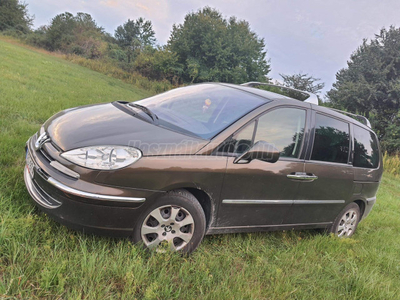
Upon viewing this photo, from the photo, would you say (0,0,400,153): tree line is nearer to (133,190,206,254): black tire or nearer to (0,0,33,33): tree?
(0,0,33,33): tree

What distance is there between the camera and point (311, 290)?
8.30 ft

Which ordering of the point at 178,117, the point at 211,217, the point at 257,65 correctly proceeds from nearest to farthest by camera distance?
the point at 211,217 < the point at 178,117 < the point at 257,65


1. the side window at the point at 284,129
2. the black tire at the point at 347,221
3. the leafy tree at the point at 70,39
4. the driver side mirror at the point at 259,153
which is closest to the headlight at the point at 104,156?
the driver side mirror at the point at 259,153

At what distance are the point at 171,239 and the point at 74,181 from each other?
93cm

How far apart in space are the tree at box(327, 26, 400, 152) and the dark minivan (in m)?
18.8

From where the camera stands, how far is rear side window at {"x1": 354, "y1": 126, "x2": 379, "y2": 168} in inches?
149

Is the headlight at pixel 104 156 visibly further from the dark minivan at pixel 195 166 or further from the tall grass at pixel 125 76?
the tall grass at pixel 125 76

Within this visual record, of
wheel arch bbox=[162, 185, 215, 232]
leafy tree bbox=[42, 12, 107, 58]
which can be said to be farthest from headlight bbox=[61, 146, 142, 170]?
leafy tree bbox=[42, 12, 107, 58]

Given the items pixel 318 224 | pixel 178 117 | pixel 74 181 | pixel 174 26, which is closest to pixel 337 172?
pixel 318 224

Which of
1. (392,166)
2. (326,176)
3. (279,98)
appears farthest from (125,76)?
(326,176)

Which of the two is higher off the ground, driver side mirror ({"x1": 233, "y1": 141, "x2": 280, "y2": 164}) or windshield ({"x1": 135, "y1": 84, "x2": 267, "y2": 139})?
windshield ({"x1": 135, "y1": 84, "x2": 267, "y2": 139})

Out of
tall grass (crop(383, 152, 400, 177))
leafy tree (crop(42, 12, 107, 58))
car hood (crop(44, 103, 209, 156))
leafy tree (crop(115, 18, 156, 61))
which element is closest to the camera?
car hood (crop(44, 103, 209, 156))

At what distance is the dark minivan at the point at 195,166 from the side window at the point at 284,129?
12mm

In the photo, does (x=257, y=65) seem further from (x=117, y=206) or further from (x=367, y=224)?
(x=117, y=206)
